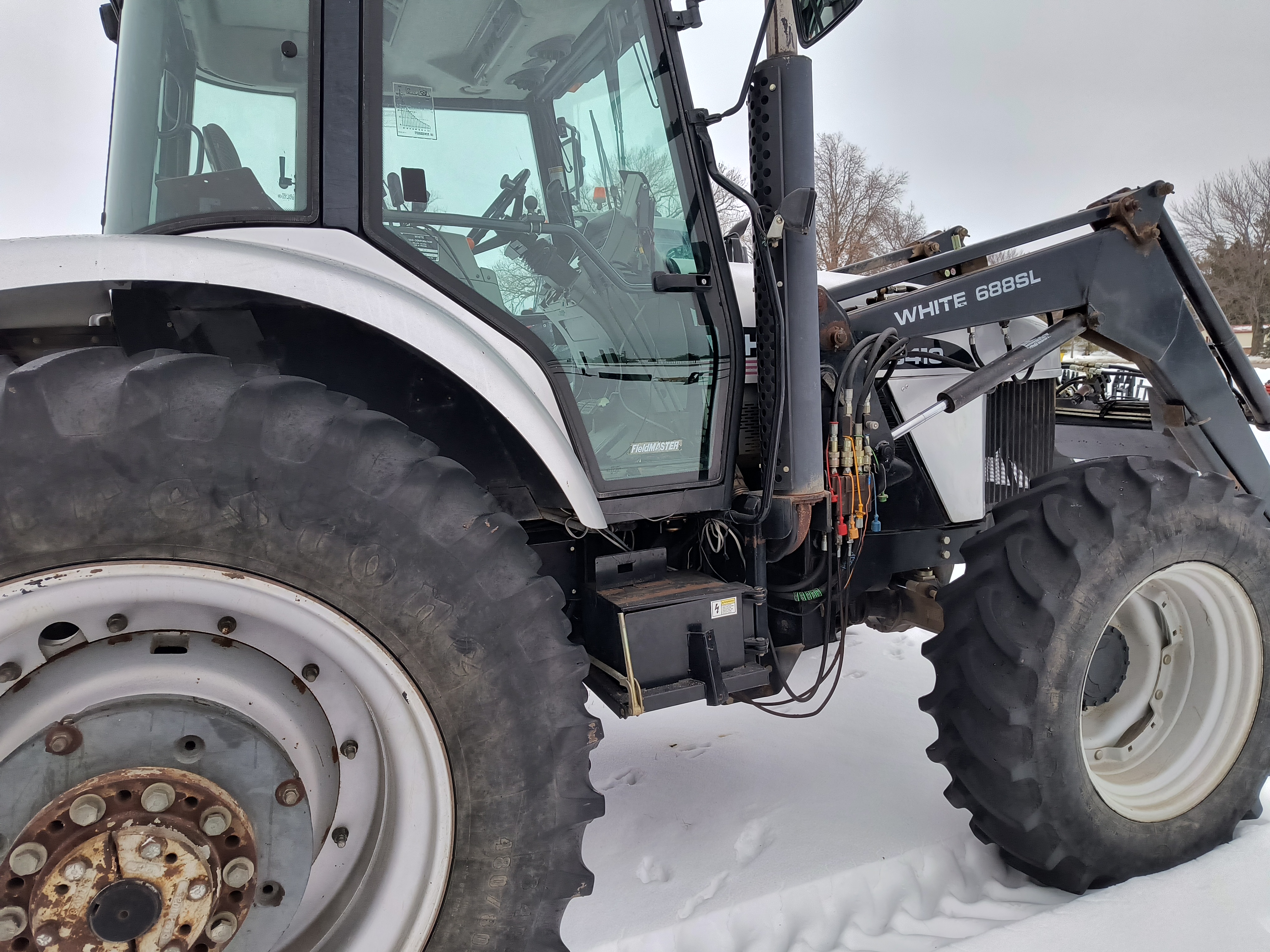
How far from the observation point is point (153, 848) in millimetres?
1318

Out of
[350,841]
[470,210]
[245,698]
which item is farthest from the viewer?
[470,210]

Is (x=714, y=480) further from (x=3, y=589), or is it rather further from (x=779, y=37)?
(x=3, y=589)

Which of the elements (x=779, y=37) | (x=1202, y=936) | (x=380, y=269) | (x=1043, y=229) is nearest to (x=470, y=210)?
(x=380, y=269)

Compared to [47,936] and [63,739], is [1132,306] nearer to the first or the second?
[63,739]

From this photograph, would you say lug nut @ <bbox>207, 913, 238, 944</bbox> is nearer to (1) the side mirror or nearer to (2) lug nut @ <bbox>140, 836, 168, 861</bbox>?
(2) lug nut @ <bbox>140, 836, 168, 861</bbox>

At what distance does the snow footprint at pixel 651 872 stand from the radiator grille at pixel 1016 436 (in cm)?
169

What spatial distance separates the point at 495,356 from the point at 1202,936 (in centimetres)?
214

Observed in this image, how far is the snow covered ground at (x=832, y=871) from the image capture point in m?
2.01

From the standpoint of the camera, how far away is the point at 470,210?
1840mm

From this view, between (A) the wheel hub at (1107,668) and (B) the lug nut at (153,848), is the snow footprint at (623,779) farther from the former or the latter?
(B) the lug nut at (153,848)

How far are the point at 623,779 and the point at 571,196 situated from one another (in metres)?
1.94

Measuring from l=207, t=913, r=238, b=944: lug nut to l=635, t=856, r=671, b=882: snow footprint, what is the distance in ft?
3.92

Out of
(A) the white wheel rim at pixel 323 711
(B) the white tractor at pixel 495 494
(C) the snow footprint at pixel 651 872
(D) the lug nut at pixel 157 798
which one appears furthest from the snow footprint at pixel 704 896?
(D) the lug nut at pixel 157 798

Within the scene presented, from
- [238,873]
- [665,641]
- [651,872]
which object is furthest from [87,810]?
[651,872]
